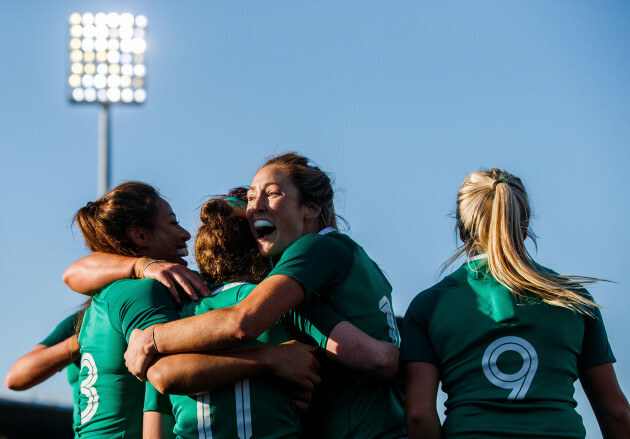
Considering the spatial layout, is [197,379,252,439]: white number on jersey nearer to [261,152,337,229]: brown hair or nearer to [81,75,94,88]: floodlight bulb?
[261,152,337,229]: brown hair

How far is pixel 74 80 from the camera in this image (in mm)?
14172

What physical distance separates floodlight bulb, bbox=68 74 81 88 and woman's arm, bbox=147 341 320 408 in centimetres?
1164

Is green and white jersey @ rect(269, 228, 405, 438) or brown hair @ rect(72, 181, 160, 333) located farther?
brown hair @ rect(72, 181, 160, 333)

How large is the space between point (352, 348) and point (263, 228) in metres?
0.99

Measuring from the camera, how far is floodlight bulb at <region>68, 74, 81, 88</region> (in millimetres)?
14117

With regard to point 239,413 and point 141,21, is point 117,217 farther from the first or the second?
point 141,21

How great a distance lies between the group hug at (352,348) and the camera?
10.5ft

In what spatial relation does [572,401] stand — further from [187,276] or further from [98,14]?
[98,14]

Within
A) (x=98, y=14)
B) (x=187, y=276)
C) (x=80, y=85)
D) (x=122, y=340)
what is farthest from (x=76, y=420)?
(x=98, y=14)

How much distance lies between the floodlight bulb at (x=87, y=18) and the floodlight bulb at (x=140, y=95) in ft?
5.15

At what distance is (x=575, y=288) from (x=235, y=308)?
1.37 meters

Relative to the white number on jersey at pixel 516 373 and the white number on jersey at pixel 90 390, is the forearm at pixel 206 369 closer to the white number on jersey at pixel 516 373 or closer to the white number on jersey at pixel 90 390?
the white number on jersey at pixel 90 390

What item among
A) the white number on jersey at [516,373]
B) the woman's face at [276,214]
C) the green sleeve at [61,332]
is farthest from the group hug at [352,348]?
the green sleeve at [61,332]

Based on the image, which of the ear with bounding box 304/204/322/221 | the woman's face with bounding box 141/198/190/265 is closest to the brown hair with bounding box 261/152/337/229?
the ear with bounding box 304/204/322/221
